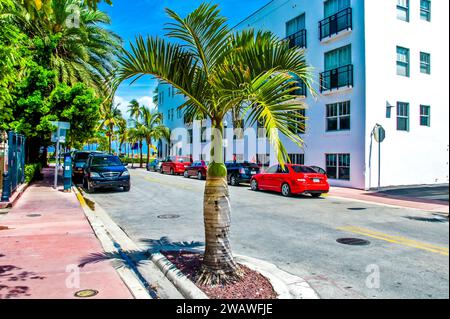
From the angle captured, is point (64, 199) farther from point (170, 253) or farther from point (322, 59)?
point (322, 59)

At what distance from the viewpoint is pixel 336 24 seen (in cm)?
2111

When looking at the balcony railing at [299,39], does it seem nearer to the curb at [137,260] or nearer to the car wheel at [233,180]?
the car wheel at [233,180]

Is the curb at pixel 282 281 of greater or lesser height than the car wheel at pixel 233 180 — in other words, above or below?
below

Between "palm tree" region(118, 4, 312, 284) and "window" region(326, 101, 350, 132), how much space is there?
1641 cm

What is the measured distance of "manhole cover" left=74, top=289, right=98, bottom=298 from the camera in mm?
4486

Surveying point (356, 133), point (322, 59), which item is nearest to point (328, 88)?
point (322, 59)

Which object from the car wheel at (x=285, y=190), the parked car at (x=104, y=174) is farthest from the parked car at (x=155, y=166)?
the car wheel at (x=285, y=190)

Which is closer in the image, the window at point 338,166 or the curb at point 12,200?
the curb at point 12,200

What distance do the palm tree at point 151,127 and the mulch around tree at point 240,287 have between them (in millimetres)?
40269

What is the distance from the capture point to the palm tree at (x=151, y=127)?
45.7 metres

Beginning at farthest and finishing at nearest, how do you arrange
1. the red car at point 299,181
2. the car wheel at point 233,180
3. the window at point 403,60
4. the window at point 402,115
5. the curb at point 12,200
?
1. the car wheel at point 233,180
2. the window at point 403,60
3. the window at point 402,115
4. the red car at point 299,181
5. the curb at point 12,200

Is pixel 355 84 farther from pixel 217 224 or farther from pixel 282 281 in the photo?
pixel 217 224

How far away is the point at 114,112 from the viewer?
59938 millimetres
